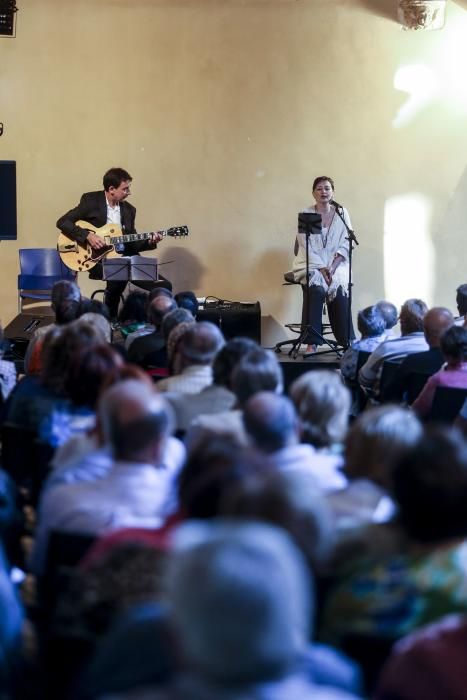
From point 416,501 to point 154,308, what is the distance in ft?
14.8

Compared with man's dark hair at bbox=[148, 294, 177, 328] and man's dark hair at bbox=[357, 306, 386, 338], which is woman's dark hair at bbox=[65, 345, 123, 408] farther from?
man's dark hair at bbox=[357, 306, 386, 338]

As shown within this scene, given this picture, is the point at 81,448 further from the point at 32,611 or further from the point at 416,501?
the point at 416,501

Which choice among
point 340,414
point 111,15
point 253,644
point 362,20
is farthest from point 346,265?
point 253,644

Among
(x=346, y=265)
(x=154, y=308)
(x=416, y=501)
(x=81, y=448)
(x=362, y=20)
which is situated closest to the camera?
(x=416, y=501)

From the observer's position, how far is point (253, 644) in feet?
4.43

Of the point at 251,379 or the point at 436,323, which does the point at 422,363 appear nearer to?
the point at 436,323

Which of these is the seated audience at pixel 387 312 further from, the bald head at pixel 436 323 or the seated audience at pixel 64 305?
the seated audience at pixel 64 305

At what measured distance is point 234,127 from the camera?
33.3 ft

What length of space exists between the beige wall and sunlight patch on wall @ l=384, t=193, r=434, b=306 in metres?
0.04

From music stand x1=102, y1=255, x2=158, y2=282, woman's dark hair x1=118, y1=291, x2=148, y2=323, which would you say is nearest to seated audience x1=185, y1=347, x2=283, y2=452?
woman's dark hair x1=118, y1=291, x2=148, y2=323

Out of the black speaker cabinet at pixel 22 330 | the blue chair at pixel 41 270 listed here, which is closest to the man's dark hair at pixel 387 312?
the black speaker cabinet at pixel 22 330

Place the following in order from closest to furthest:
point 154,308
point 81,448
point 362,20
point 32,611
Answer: point 32,611 < point 81,448 < point 154,308 < point 362,20

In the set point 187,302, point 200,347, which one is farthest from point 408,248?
point 200,347

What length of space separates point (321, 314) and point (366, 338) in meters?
2.62
